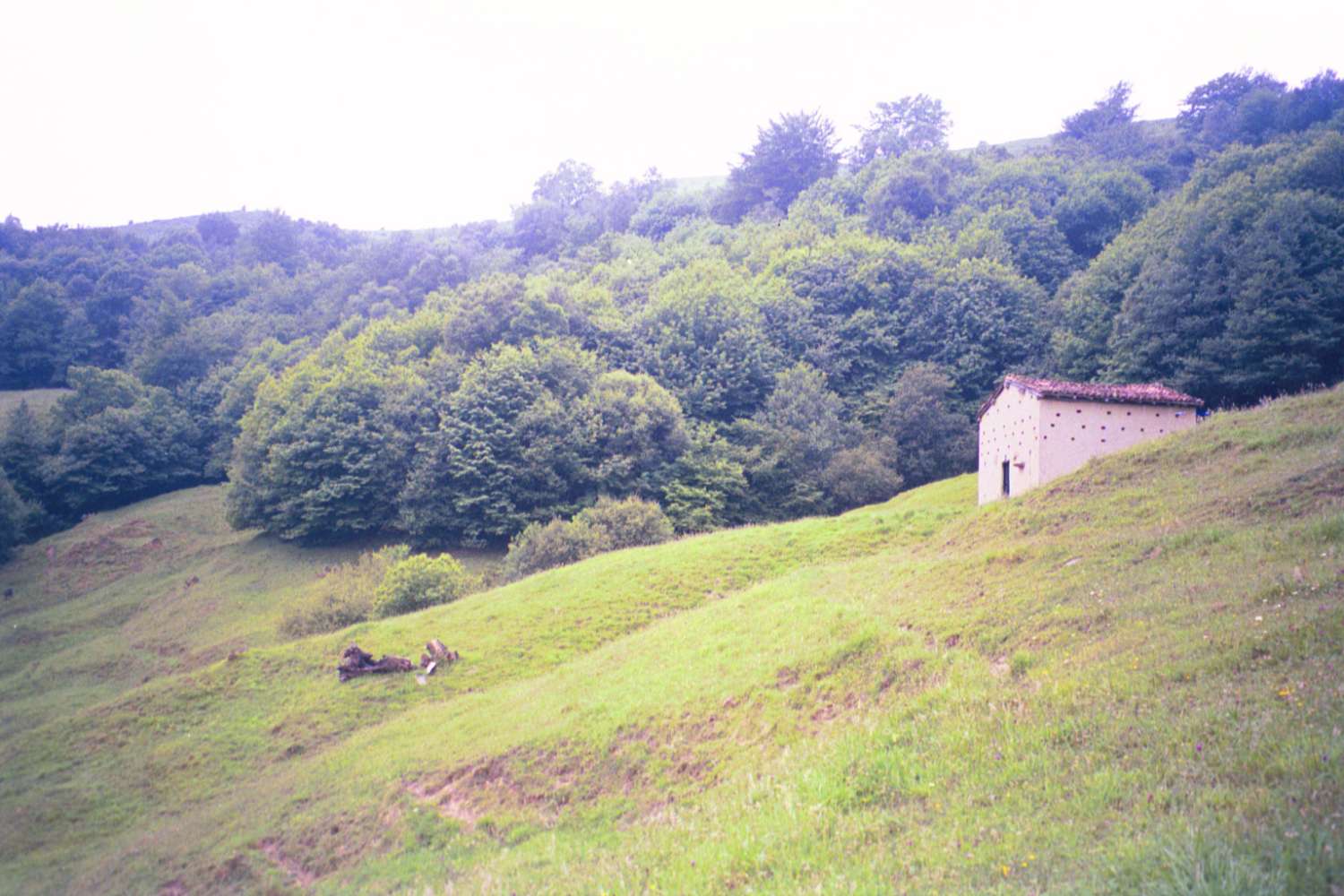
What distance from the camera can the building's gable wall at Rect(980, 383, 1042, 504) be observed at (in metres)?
30.9

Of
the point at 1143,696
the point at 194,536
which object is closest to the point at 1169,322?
the point at 1143,696

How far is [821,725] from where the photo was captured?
42.2 ft

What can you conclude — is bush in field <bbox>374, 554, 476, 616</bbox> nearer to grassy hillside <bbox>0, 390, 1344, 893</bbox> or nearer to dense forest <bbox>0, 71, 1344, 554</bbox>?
grassy hillside <bbox>0, 390, 1344, 893</bbox>

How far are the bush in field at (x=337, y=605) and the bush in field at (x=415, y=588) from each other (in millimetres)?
1966

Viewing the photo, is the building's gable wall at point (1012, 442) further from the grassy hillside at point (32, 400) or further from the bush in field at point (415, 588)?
the grassy hillside at point (32, 400)

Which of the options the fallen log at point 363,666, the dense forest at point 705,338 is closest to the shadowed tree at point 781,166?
the dense forest at point 705,338

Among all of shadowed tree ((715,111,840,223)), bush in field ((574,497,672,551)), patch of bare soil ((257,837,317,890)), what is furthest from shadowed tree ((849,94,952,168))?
patch of bare soil ((257,837,317,890))

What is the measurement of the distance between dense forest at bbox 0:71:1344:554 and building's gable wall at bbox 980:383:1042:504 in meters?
24.1

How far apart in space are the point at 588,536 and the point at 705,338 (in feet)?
136

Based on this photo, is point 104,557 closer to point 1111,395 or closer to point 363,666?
point 363,666

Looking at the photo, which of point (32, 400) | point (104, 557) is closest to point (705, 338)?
point (104, 557)

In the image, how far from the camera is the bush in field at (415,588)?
37469 mm

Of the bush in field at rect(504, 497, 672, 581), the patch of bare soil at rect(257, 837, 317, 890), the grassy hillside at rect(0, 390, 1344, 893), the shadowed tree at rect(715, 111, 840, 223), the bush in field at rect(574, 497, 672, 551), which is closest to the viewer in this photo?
the grassy hillside at rect(0, 390, 1344, 893)

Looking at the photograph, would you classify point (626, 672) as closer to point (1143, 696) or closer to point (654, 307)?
point (1143, 696)
